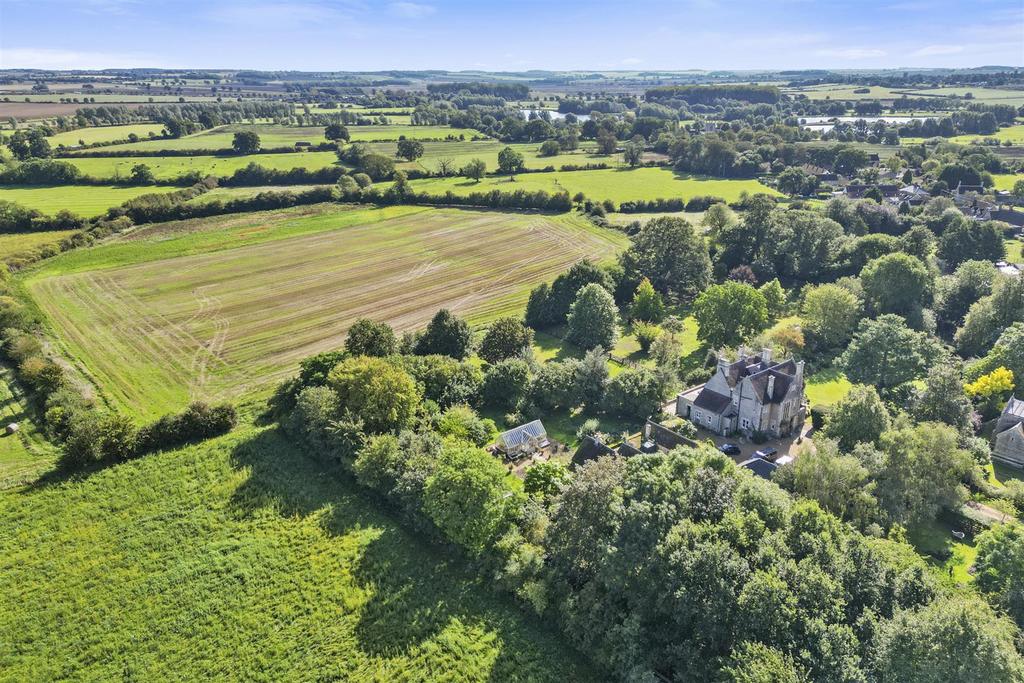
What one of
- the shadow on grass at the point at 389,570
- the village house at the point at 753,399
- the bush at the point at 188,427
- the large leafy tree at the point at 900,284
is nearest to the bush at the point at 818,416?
the village house at the point at 753,399

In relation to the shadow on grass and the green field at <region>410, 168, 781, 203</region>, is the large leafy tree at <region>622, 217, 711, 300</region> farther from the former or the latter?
the shadow on grass

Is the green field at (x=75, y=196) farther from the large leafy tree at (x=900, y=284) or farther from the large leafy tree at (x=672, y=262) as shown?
the large leafy tree at (x=900, y=284)

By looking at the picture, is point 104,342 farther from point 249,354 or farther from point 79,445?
point 79,445

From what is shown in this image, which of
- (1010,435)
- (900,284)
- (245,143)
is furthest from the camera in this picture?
(245,143)

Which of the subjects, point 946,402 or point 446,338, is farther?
point 446,338

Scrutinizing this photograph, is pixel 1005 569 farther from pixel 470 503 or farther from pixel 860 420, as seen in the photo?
pixel 470 503

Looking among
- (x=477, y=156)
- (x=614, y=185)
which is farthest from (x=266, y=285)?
(x=477, y=156)

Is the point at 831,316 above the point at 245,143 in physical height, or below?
below
